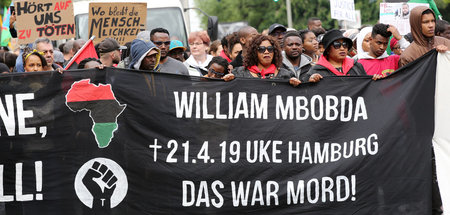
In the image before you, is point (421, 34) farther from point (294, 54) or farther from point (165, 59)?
point (165, 59)

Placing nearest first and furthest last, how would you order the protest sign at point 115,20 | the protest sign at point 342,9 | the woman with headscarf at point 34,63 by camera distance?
1. the woman with headscarf at point 34,63
2. the protest sign at point 115,20
3. the protest sign at point 342,9

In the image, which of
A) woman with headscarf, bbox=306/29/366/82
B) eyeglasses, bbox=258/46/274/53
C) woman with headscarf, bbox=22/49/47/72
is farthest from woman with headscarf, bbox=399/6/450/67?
woman with headscarf, bbox=22/49/47/72

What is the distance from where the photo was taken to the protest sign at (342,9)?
13453mm

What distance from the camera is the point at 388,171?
7297 millimetres

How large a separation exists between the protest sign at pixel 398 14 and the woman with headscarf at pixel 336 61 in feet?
8.48

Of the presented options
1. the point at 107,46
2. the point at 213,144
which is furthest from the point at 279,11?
the point at 213,144

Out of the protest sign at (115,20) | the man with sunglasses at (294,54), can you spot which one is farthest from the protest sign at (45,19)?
the man with sunglasses at (294,54)

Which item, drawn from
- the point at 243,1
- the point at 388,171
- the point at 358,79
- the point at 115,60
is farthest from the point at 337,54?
the point at 243,1

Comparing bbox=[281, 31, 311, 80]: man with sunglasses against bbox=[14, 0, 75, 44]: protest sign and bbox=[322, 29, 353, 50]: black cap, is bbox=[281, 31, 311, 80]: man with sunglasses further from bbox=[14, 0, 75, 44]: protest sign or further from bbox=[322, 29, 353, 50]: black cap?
bbox=[14, 0, 75, 44]: protest sign

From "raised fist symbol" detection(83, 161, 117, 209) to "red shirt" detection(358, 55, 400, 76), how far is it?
3128mm

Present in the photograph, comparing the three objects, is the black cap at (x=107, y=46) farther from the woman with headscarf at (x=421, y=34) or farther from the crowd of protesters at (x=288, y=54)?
the woman with headscarf at (x=421, y=34)

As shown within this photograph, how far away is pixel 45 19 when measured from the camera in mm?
11164

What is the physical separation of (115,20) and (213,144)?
467cm

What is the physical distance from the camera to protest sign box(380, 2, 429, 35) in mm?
10398
